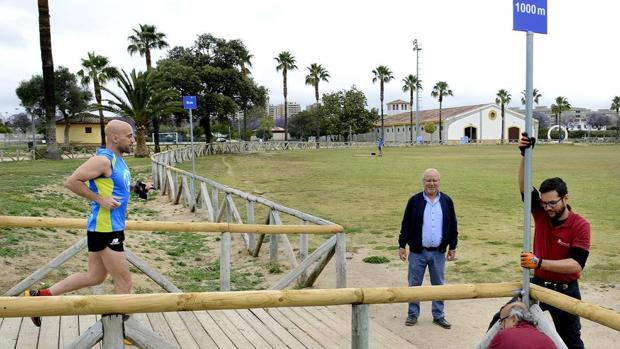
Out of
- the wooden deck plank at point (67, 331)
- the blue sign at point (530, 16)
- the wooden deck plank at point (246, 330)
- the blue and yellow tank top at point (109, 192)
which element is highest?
A: the blue sign at point (530, 16)

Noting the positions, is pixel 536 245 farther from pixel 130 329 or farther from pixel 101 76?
pixel 101 76

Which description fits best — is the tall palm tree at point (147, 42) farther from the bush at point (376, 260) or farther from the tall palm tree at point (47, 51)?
the bush at point (376, 260)

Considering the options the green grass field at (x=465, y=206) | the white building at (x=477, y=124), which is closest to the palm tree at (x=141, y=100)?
the green grass field at (x=465, y=206)

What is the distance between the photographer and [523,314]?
2830 millimetres

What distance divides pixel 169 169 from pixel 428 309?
1050cm

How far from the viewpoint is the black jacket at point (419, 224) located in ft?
17.1

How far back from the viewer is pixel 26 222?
476cm

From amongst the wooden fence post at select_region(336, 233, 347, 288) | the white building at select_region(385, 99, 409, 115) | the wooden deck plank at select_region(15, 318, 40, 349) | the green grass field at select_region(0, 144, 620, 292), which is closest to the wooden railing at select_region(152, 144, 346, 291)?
the wooden fence post at select_region(336, 233, 347, 288)

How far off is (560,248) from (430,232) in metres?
1.91

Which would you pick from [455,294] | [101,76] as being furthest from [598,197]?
[101,76]

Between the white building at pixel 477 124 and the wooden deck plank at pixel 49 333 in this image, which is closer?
the wooden deck plank at pixel 49 333

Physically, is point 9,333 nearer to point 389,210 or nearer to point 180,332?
point 180,332

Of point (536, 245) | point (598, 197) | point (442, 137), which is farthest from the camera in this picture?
point (442, 137)

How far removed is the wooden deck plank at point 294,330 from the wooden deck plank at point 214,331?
0.55 m
